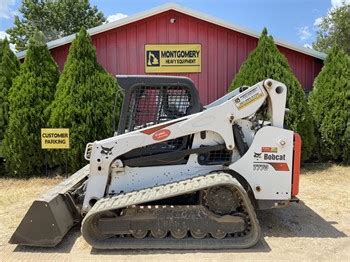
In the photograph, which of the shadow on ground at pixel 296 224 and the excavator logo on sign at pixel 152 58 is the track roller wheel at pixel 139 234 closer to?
the shadow on ground at pixel 296 224

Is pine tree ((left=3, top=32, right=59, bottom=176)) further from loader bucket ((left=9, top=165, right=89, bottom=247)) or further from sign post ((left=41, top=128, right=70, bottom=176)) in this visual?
loader bucket ((left=9, top=165, right=89, bottom=247))

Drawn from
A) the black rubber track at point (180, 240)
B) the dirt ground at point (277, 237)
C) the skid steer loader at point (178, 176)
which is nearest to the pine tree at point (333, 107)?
the dirt ground at point (277, 237)

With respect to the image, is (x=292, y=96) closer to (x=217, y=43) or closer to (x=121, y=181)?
(x=217, y=43)

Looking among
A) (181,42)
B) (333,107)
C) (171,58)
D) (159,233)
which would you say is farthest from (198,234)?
(181,42)

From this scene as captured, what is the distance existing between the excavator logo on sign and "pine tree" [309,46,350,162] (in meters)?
4.16

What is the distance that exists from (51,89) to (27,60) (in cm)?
80

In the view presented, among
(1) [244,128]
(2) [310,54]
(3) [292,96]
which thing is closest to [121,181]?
(1) [244,128]

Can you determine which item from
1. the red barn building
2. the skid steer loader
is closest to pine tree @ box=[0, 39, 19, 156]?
the red barn building

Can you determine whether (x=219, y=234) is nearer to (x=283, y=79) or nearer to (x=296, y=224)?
(x=296, y=224)

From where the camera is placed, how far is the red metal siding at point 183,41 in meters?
10.6

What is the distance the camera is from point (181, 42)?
35.2 ft

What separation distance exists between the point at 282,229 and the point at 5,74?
6.84m

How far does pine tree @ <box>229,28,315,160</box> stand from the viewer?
9.18 metres

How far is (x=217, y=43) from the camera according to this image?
10.9 metres
